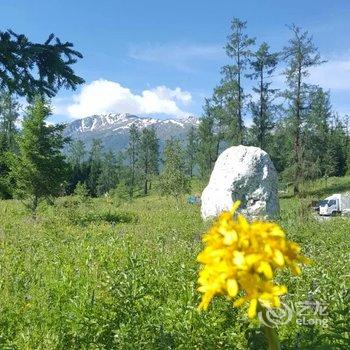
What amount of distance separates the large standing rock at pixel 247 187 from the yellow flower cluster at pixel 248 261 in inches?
707

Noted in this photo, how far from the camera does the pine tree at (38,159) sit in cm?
2081

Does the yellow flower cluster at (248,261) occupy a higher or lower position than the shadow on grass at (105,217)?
higher

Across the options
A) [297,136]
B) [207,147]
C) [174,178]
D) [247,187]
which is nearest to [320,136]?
[207,147]

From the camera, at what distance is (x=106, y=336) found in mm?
4812

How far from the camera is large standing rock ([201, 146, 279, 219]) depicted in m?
20.1

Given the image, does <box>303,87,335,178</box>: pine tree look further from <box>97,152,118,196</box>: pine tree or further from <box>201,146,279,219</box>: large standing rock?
<box>97,152,118,196</box>: pine tree

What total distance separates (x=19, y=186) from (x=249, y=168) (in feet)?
34.6

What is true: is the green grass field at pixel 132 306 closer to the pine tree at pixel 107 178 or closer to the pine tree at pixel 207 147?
the pine tree at pixel 207 147

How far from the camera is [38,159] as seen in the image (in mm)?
20875

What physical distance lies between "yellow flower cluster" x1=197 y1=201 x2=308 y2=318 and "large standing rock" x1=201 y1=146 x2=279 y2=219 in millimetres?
17970

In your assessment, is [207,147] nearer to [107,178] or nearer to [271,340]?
[107,178]

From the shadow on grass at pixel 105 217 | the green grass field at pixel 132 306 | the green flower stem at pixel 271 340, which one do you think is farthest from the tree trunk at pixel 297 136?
the green flower stem at pixel 271 340

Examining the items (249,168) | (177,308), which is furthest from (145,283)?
(249,168)

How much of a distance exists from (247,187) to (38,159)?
9.49m
